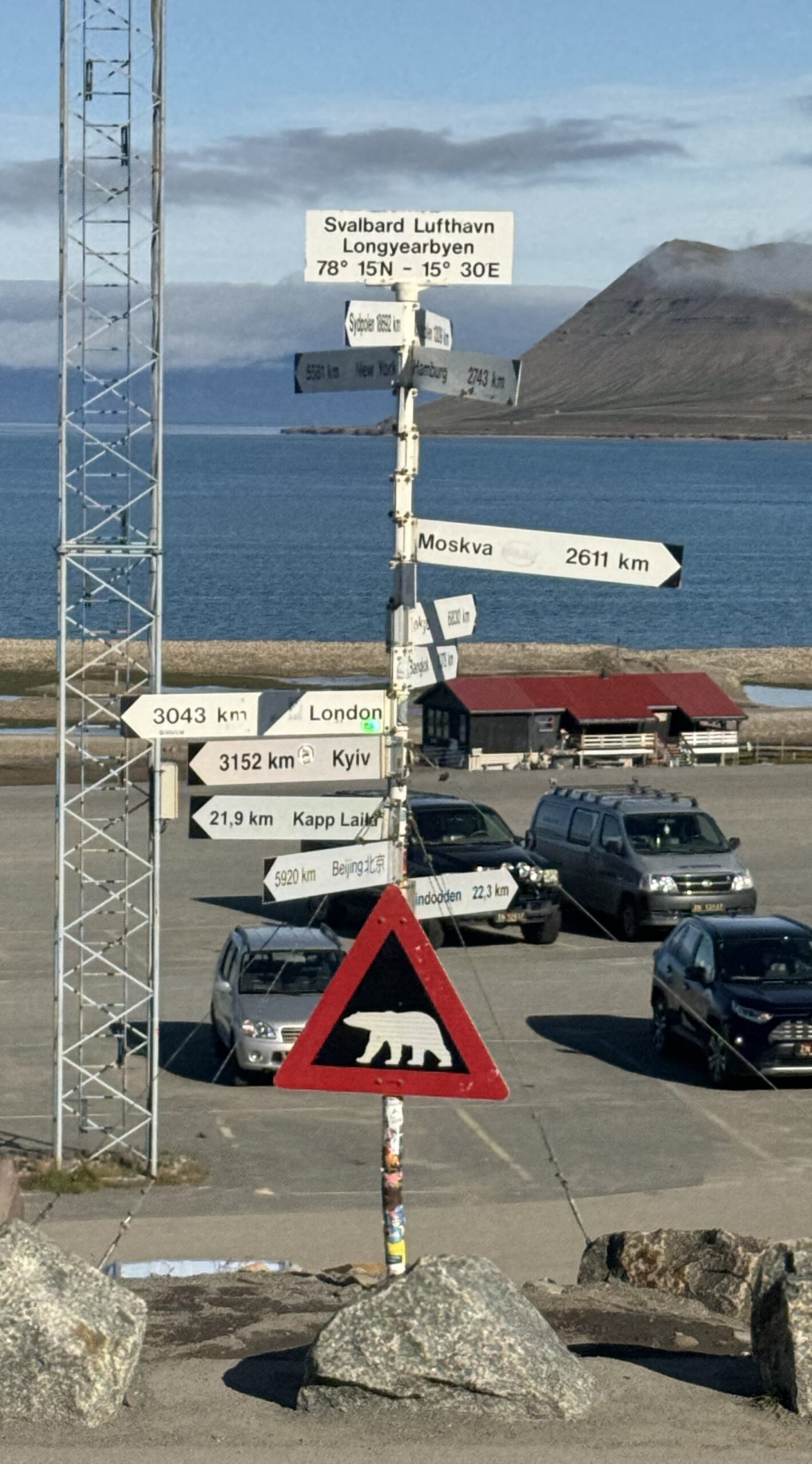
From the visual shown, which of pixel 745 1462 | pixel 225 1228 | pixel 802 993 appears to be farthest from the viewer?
pixel 802 993

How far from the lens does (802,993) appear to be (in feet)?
63.3

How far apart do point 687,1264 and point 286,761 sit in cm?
382

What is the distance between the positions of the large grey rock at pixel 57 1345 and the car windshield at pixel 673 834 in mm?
20541

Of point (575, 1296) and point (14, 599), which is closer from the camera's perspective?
point (575, 1296)

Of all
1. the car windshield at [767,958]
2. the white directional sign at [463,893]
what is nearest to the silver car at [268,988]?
the car windshield at [767,958]

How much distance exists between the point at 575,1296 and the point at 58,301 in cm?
918

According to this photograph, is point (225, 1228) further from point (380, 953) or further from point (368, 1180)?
point (380, 953)

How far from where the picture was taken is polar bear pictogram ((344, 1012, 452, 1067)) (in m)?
8.09

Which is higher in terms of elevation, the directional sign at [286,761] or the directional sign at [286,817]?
the directional sign at [286,761]

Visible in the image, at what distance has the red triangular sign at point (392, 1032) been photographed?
805 cm

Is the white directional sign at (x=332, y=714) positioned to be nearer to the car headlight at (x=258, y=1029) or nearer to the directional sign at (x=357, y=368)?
the directional sign at (x=357, y=368)

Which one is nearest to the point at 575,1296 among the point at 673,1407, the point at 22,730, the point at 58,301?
the point at 673,1407

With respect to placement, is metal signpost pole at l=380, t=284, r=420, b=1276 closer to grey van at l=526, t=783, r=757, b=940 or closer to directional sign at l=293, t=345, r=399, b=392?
directional sign at l=293, t=345, r=399, b=392

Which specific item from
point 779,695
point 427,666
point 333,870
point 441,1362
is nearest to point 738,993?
point 333,870
